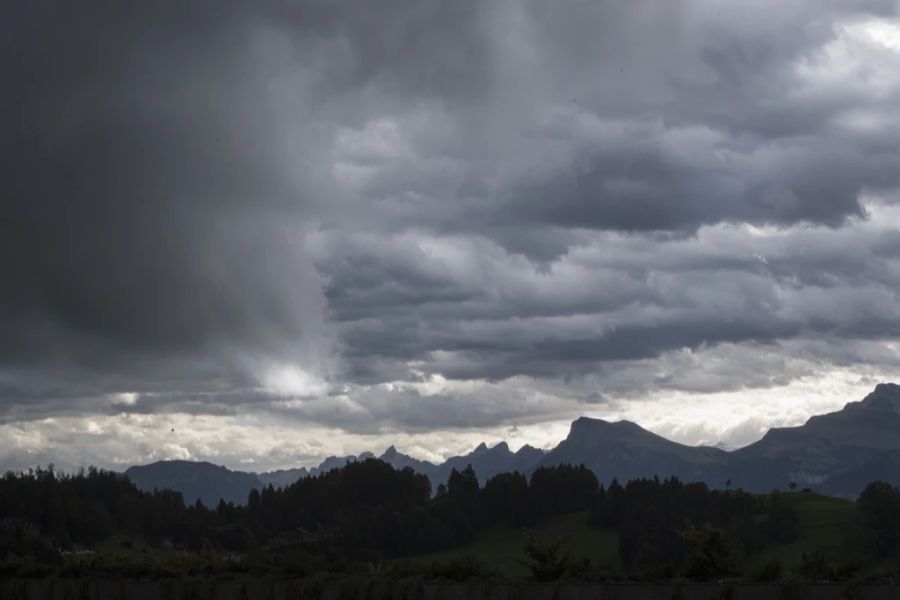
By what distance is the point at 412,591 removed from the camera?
50.1 metres

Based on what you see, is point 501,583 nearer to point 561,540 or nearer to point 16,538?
point 561,540

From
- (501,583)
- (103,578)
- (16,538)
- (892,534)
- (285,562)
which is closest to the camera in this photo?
(501,583)

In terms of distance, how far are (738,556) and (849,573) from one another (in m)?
6.56

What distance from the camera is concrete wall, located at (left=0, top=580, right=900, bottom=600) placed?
41969mm

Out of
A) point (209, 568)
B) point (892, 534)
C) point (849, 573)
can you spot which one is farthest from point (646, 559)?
point (849, 573)

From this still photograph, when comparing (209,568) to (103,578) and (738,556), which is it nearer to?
(103,578)

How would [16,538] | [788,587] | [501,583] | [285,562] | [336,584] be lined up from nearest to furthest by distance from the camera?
[788,587] < [501,583] < [336,584] < [285,562] < [16,538]

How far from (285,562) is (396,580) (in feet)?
29.1

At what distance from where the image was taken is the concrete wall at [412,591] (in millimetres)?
41969

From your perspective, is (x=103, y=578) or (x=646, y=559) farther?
(x=646, y=559)

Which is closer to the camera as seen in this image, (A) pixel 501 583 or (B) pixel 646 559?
(A) pixel 501 583

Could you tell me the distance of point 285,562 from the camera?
5847 centimetres

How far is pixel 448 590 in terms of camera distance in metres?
50.0

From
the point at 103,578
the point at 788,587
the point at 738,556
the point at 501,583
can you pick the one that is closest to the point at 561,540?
the point at 501,583
